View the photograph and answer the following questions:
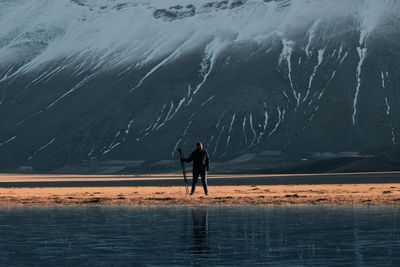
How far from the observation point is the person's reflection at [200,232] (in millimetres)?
19344

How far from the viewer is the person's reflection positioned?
19344 mm

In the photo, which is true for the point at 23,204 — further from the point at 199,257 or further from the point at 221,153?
the point at 221,153

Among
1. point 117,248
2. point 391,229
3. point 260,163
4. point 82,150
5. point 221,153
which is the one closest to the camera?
point 117,248

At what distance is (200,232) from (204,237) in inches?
54.3

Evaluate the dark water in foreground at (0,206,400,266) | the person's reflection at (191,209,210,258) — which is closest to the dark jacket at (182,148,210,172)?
the dark water in foreground at (0,206,400,266)

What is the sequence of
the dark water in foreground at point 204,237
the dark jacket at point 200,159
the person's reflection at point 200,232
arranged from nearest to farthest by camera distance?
the dark water in foreground at point 204,237 → the person's reflection at point 200,232 → the dark jacket at point 200,159

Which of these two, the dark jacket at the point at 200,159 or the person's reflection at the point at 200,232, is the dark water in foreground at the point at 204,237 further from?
the dark jacket at the point at 200,159

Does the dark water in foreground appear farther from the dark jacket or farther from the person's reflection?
the dark jacket

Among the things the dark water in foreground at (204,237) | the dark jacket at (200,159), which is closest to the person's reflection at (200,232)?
the dark water in foreground at (204,237)

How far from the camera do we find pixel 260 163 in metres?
159

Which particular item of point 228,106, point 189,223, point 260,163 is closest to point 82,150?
point 228,106

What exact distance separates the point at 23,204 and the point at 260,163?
399ft

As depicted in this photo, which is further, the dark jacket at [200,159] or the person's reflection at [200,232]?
the dark jacket at [200,159]

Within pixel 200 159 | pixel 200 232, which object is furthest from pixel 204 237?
pixel 200 159
